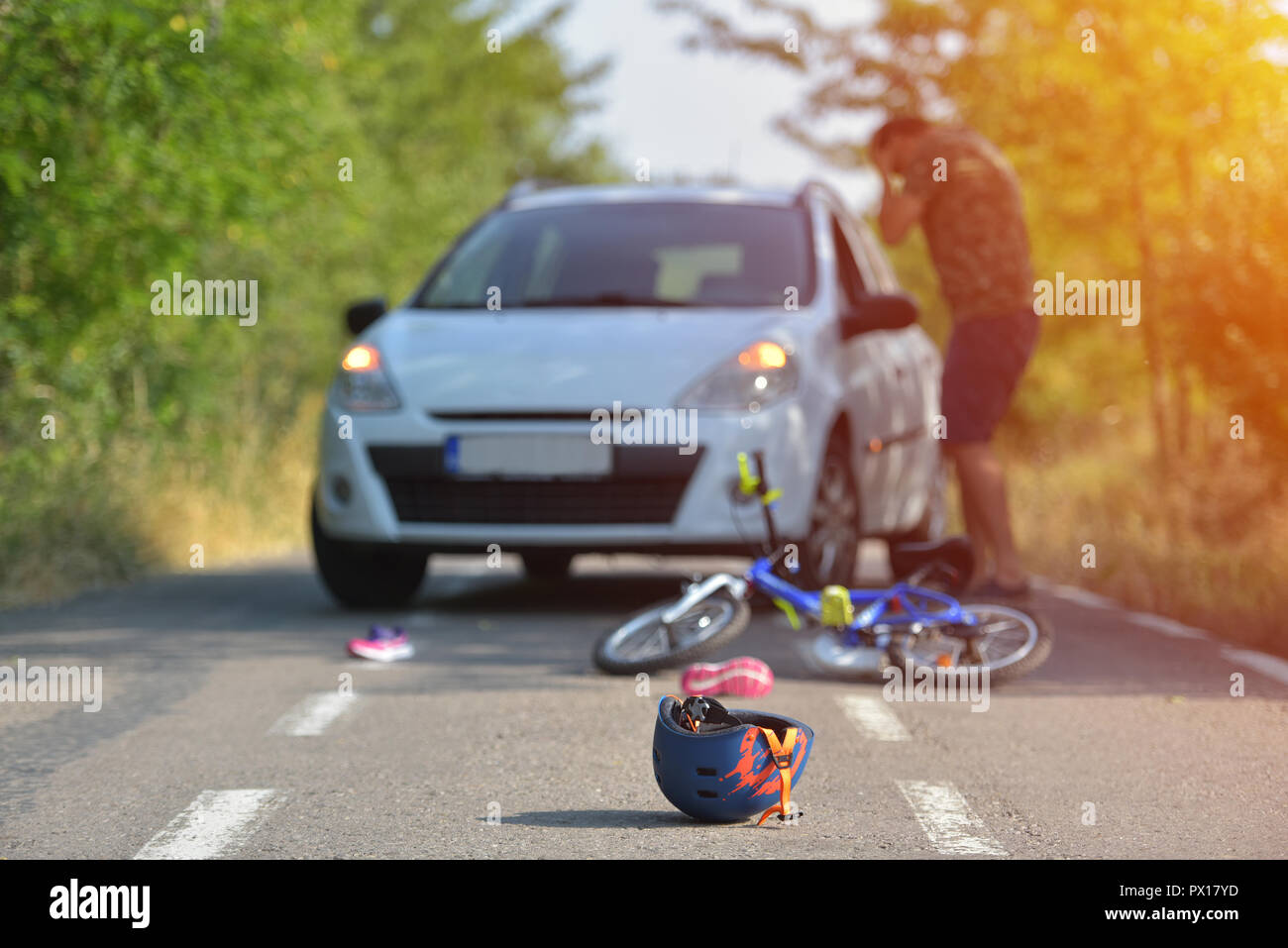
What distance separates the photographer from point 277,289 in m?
17.6

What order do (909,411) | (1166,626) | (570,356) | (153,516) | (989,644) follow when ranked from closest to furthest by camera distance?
1. (989,644)
2. (570,356)
3. (1166,626)
4. (909,411)
5. (153,516)

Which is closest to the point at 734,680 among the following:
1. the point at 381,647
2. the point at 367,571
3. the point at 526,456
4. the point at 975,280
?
the point at 381,647

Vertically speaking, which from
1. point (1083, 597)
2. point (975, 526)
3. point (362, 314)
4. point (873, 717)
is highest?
point (362, 314)

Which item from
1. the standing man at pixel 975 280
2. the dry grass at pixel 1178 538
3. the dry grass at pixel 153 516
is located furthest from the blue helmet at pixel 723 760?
the dry grass at pixel 153 516

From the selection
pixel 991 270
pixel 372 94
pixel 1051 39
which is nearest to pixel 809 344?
pixel 991 270

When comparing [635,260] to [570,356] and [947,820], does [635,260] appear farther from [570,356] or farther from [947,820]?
[947,820]

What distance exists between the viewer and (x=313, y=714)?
682 centimetres

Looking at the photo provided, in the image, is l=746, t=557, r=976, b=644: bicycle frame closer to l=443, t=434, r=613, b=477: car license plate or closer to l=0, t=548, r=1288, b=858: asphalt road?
l=0, t=548, r=1288, b=858: asphalt road

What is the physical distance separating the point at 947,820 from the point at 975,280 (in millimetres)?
4459

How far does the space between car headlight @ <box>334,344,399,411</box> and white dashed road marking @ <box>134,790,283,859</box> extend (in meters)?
3.99

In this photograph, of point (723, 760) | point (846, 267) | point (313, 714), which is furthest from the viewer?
point (846, 267)

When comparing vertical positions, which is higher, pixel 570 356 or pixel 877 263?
pixel 877 263
